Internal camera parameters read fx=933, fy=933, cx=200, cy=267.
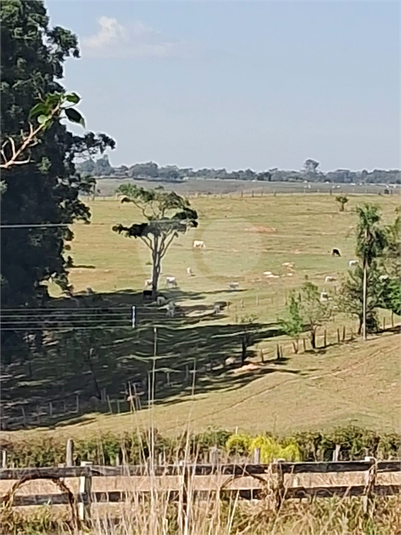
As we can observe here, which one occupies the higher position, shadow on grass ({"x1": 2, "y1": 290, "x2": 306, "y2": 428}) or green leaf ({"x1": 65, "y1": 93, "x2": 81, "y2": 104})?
green leaf ({"x1": 65, "y1": 93, "x2": 81, "y2": 104})

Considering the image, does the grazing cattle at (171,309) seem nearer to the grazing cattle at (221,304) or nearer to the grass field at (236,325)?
the grass field at (236,325)

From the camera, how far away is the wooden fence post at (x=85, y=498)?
0.99m

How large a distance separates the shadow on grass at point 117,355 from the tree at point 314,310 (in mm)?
179

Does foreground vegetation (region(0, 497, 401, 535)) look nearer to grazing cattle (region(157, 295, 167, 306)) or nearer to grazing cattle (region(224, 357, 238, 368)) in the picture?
grazing cattle (region(157, 295, 167, 306))

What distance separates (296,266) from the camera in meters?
4.53

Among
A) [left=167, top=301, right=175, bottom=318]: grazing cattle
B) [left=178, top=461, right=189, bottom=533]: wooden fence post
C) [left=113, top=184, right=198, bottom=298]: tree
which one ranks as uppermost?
[left=113, top=184, right=198, bottom=298]: tree

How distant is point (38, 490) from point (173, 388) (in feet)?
7.79

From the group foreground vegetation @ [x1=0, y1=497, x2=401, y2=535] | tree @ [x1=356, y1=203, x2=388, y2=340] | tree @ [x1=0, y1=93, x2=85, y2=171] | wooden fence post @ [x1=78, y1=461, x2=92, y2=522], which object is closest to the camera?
tree @ [x1=0, y1=93, x2=85, y2=171]

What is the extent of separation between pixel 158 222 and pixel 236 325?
0.85m

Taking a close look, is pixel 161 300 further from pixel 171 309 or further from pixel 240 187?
pixel 240 187

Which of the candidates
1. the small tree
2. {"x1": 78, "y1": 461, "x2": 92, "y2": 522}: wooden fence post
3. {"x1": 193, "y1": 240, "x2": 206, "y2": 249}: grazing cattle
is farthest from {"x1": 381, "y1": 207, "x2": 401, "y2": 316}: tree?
{"x1": 78, "y1": 461, "x2": 92, "y2": 522}: wooden fence post

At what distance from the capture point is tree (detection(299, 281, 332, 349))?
486cm

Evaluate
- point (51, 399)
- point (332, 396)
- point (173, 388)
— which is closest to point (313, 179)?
point (173, 388)

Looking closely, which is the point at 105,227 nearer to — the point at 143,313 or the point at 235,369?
the point at 143,313
